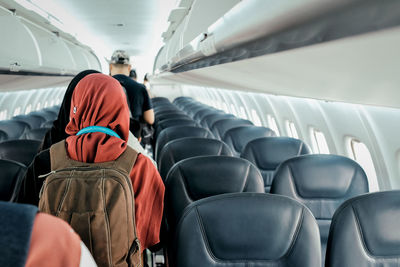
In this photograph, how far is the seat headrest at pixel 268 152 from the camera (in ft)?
14.1

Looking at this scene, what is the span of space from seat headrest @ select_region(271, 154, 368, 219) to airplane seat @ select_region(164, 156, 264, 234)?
22cm

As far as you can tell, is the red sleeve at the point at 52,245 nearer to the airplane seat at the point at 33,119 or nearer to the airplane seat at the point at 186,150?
the airplane seat at the point at 186,150

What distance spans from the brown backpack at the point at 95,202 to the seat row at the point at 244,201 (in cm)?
32

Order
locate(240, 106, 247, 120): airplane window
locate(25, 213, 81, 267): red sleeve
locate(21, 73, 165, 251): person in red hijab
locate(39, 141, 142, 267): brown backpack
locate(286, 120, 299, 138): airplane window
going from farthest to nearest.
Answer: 1. locate(240, 106, 247, 120): airplane window
2. locate(286, 120, 299, 138): airplane window
3. locate(21, 73, 165, 251): person in red hijab
4. locate(39, 141, 142, 267): brown backpack
5. locate(25, 213, 81, 267): red sleeve

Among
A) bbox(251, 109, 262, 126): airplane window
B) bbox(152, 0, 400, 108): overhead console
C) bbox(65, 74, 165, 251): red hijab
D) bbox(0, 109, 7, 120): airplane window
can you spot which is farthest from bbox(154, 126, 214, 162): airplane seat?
bbox(0, 109, 7, 120): airplane window

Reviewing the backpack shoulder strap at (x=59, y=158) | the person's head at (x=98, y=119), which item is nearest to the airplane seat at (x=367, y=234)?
the person's head at (x=98, y=119)

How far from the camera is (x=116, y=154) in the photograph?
6.35 ft

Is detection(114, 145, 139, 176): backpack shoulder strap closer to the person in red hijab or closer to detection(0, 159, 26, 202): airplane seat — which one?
the person in red hijab

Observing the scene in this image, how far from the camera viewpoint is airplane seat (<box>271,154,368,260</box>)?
302 centimetres

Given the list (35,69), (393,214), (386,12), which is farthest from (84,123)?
(35,69)

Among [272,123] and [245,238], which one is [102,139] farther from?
[272,123]

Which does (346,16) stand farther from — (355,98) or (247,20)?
(355,98)

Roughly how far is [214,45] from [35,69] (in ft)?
16.0

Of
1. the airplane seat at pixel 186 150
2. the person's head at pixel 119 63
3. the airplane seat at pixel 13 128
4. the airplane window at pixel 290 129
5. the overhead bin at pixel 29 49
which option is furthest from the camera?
the airplane window at pixel 290 129
